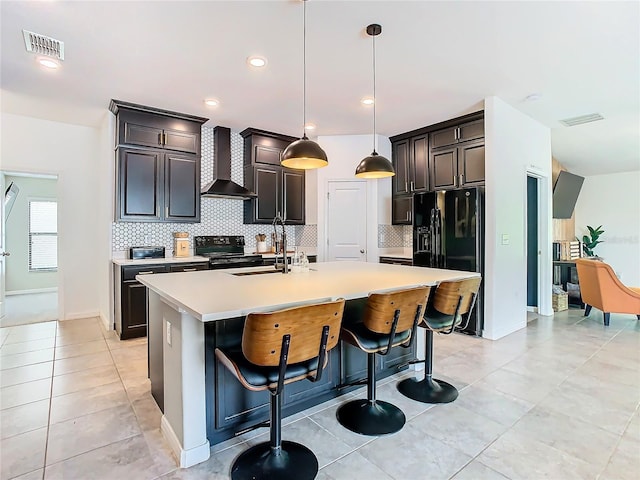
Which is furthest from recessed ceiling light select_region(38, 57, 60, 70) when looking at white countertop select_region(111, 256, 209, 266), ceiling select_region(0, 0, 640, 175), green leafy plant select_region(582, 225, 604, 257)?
green leafy plant select_region(582, 225, 604, 257)

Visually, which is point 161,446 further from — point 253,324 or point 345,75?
point 345,75

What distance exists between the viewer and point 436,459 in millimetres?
1841

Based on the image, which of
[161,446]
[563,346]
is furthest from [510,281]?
[161,446]

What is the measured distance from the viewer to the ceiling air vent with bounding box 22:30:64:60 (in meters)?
2.63

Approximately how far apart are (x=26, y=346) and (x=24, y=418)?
1846 mm

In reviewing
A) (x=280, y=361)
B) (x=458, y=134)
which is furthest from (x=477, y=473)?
(x=458, y=134)

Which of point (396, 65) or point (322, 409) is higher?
point (396, 65)

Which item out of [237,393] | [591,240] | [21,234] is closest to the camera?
[237,393]

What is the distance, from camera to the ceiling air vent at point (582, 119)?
4.45 metres

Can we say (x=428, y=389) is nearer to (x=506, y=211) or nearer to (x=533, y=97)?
(x=506, y=211)

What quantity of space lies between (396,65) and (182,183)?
2.99 metres

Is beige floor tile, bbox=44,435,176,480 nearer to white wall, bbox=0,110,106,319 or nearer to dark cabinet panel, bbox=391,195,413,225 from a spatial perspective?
white wall, bbox=0,110,106,319

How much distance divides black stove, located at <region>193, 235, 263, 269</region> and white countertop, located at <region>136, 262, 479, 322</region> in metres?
1.62

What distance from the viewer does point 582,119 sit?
4.59m
